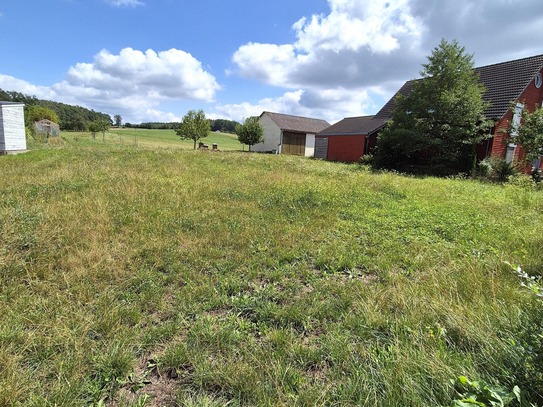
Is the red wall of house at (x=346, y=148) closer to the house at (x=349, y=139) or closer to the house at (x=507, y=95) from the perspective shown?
the house at (x=349, y=139)

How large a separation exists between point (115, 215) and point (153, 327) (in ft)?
11.4

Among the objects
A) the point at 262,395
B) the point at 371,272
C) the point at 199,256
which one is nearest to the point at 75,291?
the point at 199,256

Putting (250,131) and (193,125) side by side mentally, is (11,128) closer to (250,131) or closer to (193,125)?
(193,125)

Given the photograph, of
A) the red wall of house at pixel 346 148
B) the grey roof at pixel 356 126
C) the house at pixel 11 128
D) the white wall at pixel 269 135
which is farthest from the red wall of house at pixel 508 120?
the house at pixel 11 128

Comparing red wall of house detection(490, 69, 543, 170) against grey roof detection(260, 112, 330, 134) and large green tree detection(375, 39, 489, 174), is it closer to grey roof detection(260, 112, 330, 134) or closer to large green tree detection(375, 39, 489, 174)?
large green tree detection(375, 39, 489, 174)

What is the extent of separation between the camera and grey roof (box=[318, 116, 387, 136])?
22.7 meters

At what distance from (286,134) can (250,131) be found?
4.05 meters

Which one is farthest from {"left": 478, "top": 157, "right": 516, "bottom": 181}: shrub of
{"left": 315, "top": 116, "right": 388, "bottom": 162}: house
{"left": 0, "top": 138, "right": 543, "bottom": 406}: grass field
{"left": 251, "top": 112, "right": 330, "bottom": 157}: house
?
{"left": 251, "top": 112, "right": 330, "bottom": 157}: house

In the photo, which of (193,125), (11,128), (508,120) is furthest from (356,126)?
(11,128)

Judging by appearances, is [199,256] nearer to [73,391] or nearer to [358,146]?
[73,391]

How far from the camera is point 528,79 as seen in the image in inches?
671

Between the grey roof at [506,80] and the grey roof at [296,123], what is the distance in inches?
681

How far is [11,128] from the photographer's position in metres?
17.5

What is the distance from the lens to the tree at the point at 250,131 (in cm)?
3288
